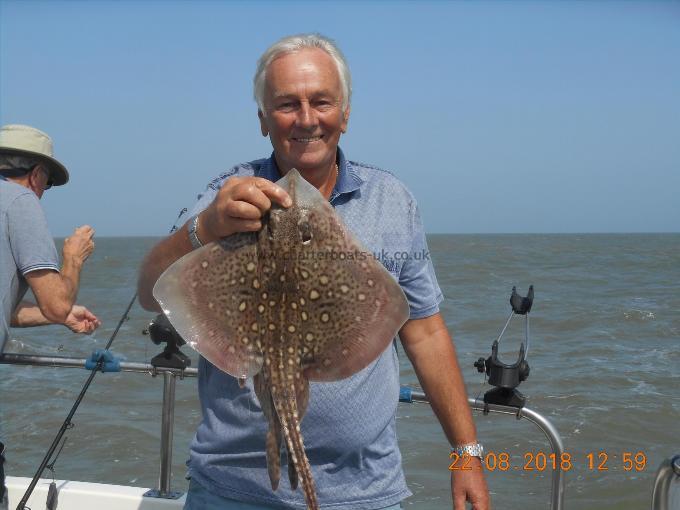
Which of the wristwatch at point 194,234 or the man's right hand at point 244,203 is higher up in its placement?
the man's right hand at point 244,203

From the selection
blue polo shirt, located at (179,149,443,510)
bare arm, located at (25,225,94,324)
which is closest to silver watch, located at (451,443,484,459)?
blue polo shirt, located at (179,149,443,510)

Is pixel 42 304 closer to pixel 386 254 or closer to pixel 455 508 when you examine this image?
pixel 386 254

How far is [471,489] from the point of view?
97.5 inches

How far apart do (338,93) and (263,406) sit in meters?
1.08

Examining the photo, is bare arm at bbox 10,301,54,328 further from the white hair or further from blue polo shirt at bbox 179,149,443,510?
the white hair

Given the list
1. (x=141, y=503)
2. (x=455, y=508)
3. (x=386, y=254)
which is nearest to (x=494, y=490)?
(x=141, y=503)

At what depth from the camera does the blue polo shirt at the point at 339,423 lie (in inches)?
90.5

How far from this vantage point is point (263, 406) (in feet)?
6.34

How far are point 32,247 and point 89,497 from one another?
1.43m

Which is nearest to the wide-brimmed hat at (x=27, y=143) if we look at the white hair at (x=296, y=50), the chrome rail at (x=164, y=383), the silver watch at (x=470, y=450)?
the chrome rail at (x=164, y=383)

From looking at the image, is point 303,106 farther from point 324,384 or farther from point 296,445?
point 296,445

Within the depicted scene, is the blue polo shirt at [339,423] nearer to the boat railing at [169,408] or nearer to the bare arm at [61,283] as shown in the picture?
the boat railing at [169,408]

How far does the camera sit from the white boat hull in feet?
11.8

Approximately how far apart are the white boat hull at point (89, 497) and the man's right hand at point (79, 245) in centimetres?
128
